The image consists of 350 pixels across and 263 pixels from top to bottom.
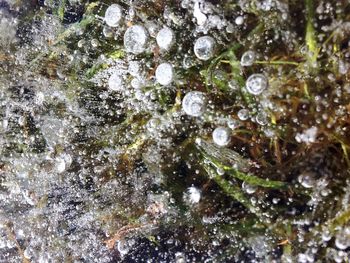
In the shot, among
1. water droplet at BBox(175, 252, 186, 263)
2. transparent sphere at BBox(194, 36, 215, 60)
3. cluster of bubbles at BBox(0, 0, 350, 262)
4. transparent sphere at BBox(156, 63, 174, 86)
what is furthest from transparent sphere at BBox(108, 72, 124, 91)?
water droplet at BBox(175, 252, 186, 263)

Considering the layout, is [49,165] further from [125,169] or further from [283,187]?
[283,187]

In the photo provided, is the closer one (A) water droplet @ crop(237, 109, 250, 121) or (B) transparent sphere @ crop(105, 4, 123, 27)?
(A) water droplet @ crop(237, 109, 250, 121)

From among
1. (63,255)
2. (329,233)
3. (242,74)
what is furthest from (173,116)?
(63,255)

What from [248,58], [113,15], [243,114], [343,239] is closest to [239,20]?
[248,58]

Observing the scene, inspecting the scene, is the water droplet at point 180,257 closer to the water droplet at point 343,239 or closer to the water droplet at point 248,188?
the water droplet at point 248,188

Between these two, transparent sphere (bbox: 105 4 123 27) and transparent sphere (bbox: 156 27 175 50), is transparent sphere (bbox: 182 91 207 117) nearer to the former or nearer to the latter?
transparent sphere (bbox: 156 27 175 50)
